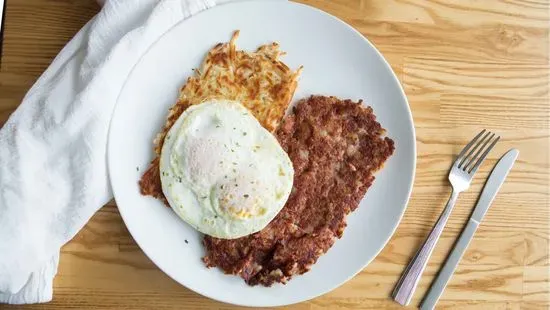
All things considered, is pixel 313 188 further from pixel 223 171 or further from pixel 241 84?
pixel 241 84

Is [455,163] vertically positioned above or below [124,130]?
below

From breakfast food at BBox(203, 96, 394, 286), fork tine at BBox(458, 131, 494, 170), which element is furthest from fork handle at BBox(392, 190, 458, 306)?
breakfast food at BBox(203, 96, 394, 286)

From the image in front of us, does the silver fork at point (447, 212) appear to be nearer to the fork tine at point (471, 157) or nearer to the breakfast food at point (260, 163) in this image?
the fork tine at point (471, 157)

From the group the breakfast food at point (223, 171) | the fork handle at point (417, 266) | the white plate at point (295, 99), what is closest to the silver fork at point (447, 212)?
the fork handle at point (417, 266)

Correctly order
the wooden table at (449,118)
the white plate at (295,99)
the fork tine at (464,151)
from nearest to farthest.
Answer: the white plate at (295,99) → the wooden table at (449,118) → the fork tine at (464,151)

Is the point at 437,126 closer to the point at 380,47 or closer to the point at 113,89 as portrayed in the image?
the point at 380,47

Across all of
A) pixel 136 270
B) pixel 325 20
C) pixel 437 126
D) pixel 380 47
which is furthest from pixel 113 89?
pixel 437 126
